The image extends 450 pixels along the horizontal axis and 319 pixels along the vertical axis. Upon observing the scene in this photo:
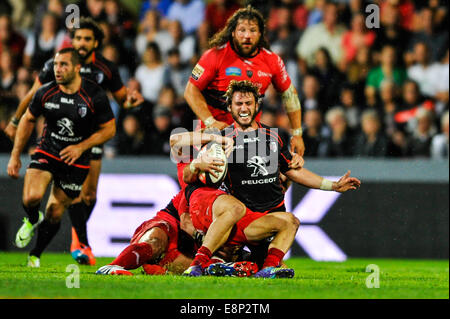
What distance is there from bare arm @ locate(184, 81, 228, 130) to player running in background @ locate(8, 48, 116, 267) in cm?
115

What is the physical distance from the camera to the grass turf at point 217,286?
5.71 m

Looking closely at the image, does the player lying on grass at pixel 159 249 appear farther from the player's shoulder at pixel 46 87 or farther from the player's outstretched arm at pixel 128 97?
the player's outstretched arm at pixel 128 97

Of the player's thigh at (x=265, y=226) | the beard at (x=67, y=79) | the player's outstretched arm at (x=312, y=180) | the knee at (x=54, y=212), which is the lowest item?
the knee at (x=54, y=212)

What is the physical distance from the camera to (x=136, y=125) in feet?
39.1

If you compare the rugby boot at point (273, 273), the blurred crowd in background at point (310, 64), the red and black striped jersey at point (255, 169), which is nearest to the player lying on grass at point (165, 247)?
the rugby boot at point (273, 273)

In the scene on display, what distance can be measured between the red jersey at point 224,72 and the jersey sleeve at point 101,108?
1154 millimetres

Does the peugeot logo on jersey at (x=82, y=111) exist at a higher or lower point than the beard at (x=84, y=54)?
lower

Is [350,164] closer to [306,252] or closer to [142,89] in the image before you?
[306,252]

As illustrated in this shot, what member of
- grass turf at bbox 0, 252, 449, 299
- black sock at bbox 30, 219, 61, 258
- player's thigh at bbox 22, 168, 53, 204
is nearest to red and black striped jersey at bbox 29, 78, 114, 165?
player's thigh at bbox 22, 168, 53, 204

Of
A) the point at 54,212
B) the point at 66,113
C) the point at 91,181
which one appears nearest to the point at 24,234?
the point at 54,212

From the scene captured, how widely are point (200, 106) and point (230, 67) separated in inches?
18.8

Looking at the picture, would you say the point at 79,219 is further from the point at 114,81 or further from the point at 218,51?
the point at 218,51

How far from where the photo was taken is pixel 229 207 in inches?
274

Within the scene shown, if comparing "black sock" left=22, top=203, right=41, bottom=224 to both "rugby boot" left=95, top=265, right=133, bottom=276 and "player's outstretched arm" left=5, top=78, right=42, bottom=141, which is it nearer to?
"player's outstretched arm" left=5, top=78, right=42, bottom=141
